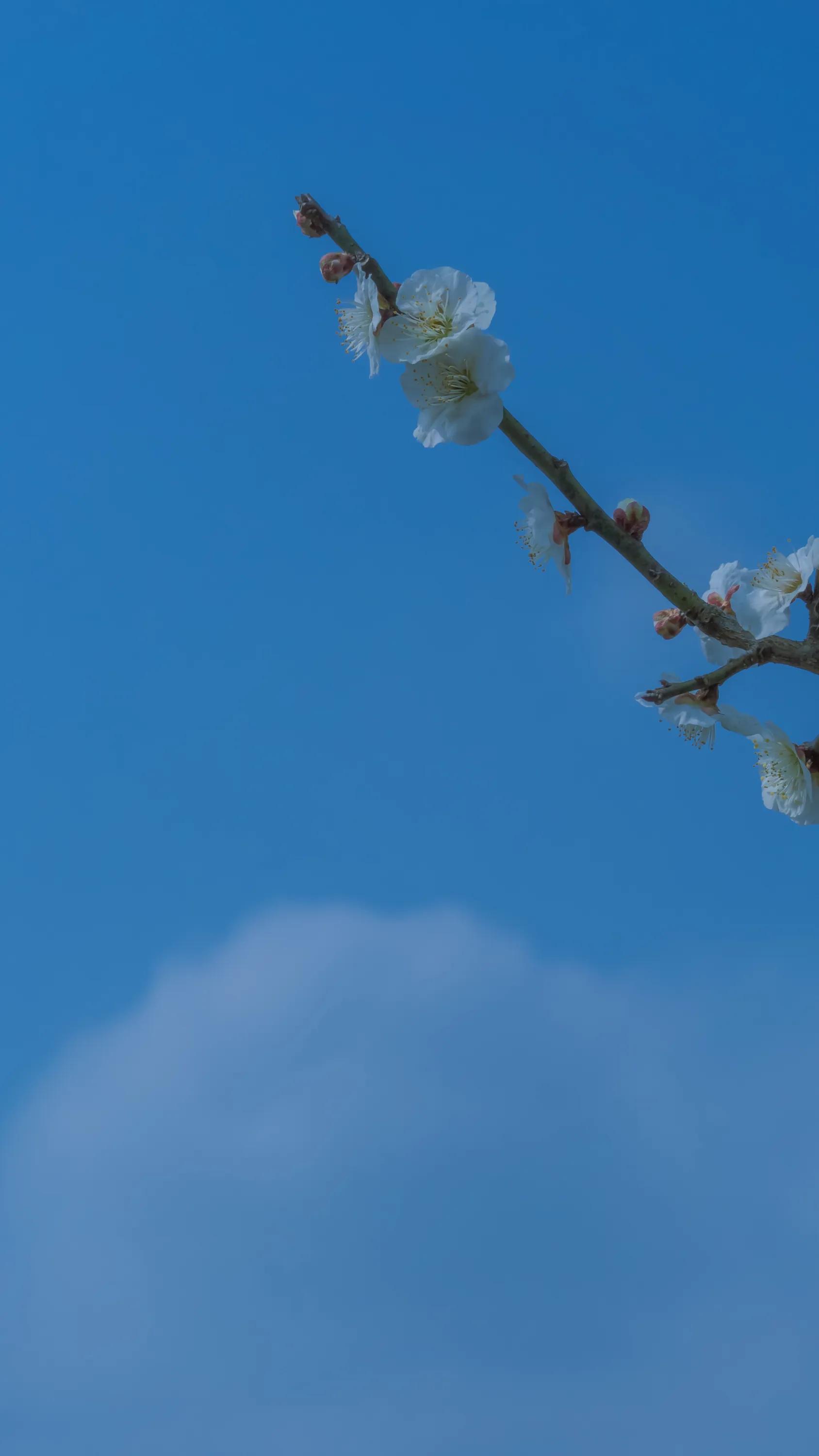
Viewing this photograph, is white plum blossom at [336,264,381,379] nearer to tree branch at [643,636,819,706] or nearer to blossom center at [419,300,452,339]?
blossom center at [419,300,452,339]

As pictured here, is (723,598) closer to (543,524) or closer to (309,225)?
(543,524)

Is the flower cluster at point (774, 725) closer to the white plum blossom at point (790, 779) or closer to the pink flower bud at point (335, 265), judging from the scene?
the white plum blossom at point (790, 779)

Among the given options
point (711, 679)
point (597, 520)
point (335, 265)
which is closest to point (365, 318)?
point (335, 265)

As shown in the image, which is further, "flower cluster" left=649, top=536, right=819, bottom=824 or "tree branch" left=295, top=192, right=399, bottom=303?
"flower cluster" left=649, top=536, right=819, bottom=824

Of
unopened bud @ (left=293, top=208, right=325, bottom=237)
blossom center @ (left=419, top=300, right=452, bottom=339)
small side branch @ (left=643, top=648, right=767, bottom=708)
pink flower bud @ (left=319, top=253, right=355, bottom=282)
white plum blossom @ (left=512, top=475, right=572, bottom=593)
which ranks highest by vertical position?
unopened bud @ (left=293, top=208, right=325, bottom=237)

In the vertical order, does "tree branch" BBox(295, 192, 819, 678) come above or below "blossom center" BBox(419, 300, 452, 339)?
below

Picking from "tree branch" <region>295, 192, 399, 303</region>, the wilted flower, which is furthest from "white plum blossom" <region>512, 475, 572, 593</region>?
"tree branch" <region>295, 192, 399, 303</region>

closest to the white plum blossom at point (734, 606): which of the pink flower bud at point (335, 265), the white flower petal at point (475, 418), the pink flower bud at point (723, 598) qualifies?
the pink flower bud at point (723, 598)

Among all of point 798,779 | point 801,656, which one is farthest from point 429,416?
point 798,779
